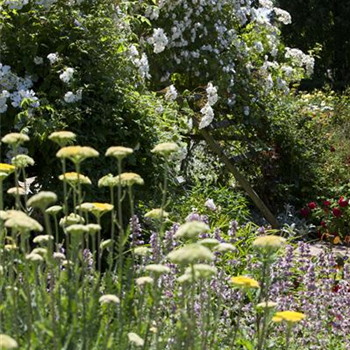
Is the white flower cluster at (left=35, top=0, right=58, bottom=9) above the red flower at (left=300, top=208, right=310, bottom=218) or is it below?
below

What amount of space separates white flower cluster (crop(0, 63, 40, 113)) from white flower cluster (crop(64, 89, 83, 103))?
16 centimetres

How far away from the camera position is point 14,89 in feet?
14.8

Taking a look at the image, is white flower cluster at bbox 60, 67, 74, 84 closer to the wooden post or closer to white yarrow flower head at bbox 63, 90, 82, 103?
white yarrow flower head at bbox 63, 90, 82, 103

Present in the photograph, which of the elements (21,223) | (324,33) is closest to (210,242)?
(21,223)

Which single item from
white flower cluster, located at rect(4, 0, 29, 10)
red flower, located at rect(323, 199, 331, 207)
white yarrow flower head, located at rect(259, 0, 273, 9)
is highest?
white yarrow flower head, located at rect(259, 0, 273, 9)

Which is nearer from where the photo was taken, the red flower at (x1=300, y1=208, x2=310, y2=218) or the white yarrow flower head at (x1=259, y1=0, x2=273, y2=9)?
the red flower at (x1=300, y1=208, x2=310, y2=218)

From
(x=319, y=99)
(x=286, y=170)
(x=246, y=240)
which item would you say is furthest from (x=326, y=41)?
(x=246, y=240)

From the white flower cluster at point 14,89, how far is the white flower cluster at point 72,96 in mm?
160

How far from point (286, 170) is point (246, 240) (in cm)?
345

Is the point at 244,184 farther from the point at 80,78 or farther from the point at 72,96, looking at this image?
the point at 72,96

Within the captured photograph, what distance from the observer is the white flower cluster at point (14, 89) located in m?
4.34

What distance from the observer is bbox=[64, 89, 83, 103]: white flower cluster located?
174 inches

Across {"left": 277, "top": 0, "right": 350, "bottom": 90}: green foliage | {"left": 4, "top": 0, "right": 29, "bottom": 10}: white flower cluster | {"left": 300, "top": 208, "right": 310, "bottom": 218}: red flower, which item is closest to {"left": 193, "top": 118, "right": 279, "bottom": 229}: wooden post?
{"left": 300, "top": 208, "right": 310, "bottom": 218}: red flower

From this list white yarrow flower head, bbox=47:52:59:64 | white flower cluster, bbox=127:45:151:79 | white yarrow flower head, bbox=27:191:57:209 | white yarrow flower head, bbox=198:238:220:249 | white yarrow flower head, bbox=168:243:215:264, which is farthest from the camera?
white flower cluster, bbox=127:45:151:79
